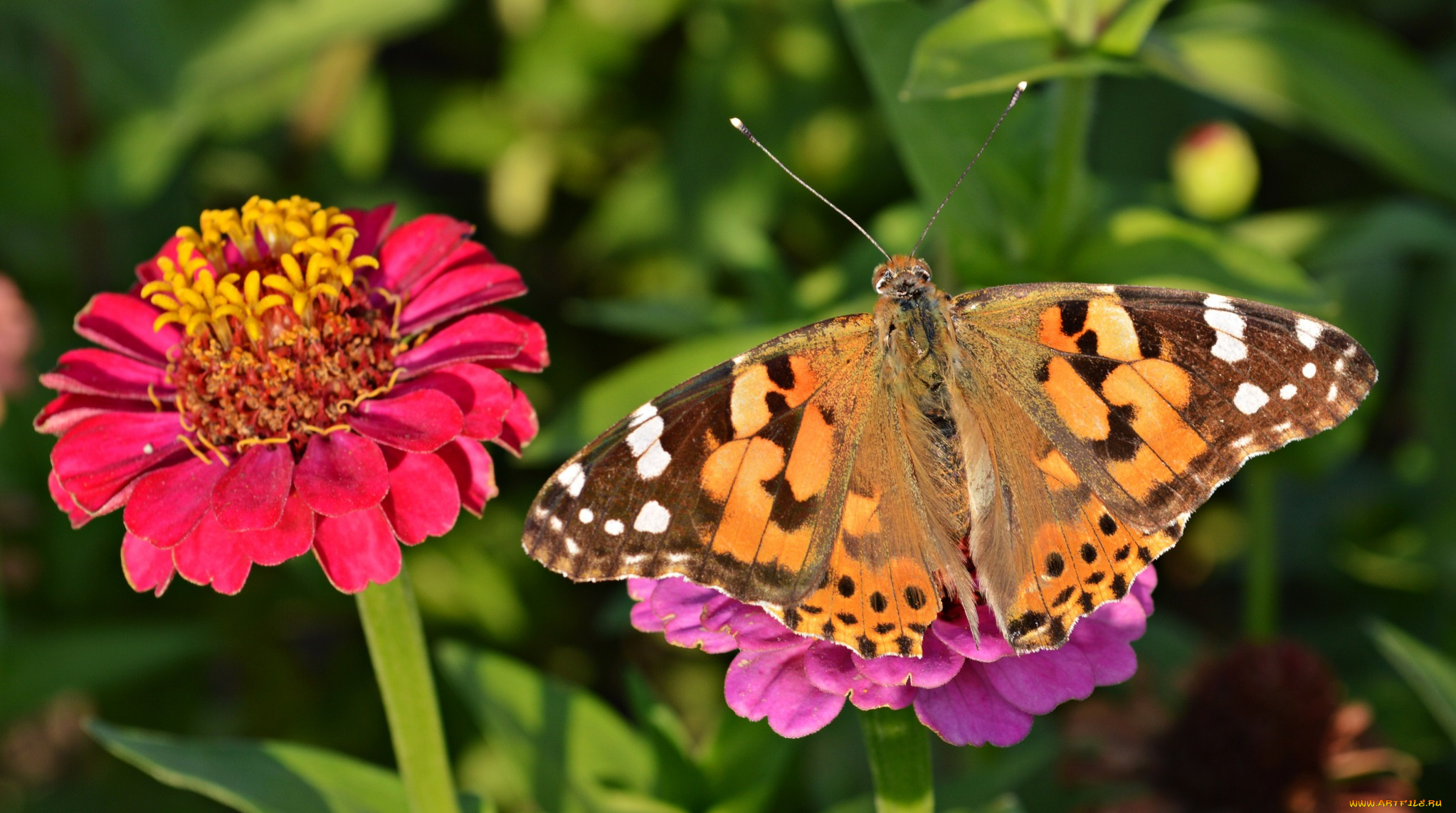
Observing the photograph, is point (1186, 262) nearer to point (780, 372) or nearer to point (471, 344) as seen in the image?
point (780, 372)

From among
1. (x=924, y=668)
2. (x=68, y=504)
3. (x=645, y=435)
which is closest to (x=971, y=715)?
(x=924, y=668)

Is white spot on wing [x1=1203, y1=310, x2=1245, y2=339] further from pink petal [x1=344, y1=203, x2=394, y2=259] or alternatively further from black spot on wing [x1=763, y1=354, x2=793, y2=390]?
pink petal [x1=344, y1=203, x2=394, y2=259]

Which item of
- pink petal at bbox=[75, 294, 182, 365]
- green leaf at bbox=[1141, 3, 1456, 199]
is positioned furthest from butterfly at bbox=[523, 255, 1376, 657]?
green leaf at bbox=[1141, 3, 1456, 199]

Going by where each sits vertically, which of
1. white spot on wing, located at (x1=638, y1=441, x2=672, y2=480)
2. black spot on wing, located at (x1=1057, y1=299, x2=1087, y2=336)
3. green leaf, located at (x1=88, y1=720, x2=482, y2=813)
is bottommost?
green leaf, located at (x1=88, y1=720, x2=482, y2=813)

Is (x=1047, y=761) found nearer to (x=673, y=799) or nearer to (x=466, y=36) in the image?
(x=673, y=799)

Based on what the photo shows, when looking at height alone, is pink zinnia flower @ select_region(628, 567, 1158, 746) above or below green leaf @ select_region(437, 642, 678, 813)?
below

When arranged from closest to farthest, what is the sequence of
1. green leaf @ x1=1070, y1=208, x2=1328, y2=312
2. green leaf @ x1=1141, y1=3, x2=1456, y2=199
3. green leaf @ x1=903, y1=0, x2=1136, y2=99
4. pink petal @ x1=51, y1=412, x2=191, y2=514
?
pink petal @ x1=51, y1=412, x2=191, y2=514
green leaf @ x1=903, y1=0, x2=1136, y2=99
green leaf @ x1=1070, y1=208, x2=1328, y2=312
green leaf @ x1=1141, y1=3, x2=1456, y2=199
